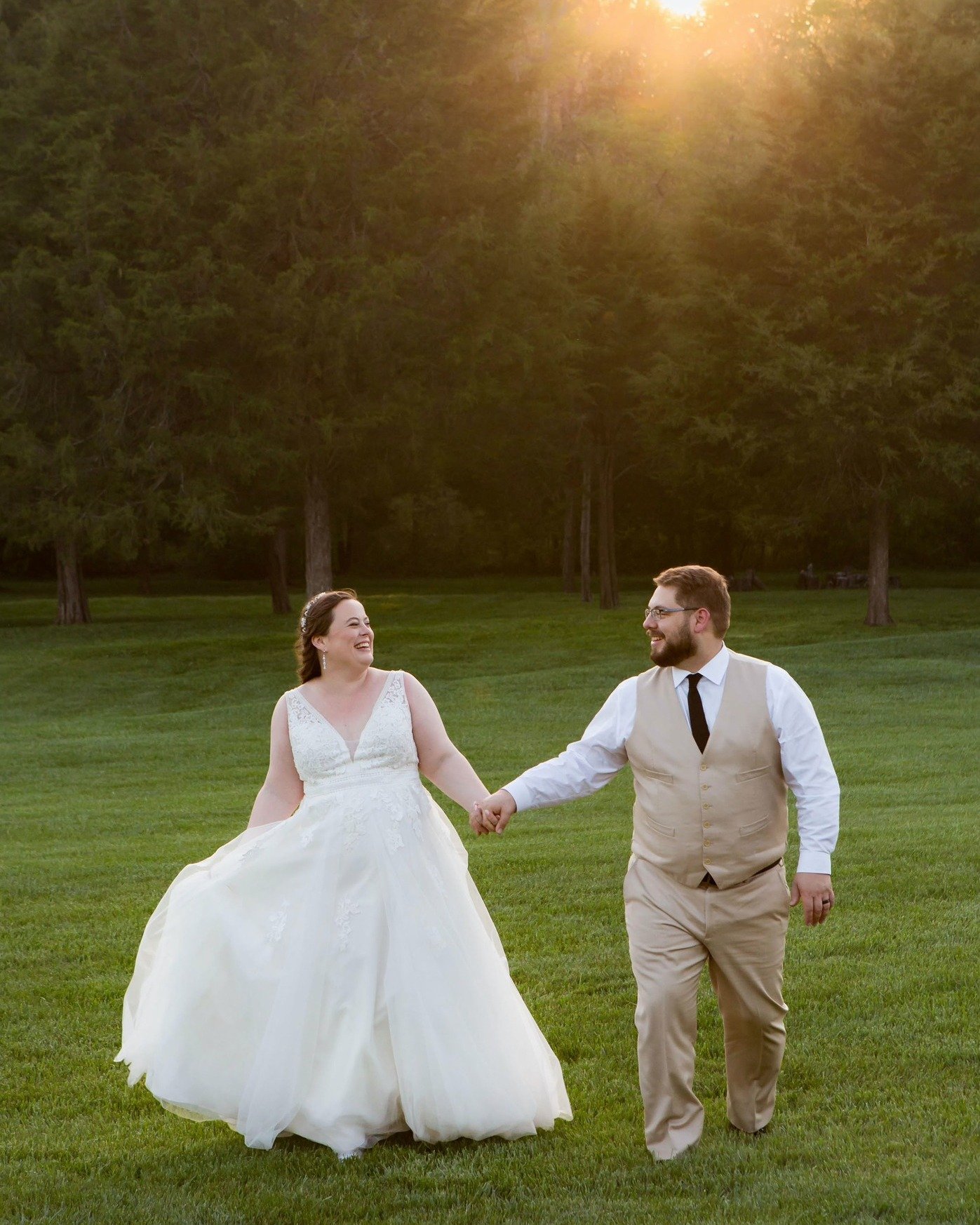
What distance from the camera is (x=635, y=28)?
6500cm

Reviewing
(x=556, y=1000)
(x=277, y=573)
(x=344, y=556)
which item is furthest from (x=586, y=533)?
(x=556, y=1000)

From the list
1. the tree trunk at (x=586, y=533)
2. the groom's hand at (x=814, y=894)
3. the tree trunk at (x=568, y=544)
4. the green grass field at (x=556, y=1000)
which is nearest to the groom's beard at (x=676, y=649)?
the groom's hand at (x=814, y=894)

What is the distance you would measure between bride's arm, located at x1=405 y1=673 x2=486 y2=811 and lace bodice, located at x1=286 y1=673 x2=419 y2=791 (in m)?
0.05

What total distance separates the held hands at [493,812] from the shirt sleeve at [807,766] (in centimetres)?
103

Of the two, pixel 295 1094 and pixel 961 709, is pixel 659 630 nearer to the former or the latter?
pixel 295 1094

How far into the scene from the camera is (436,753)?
584 cm

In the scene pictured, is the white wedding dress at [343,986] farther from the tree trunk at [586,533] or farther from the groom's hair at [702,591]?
the tree trunk at [586,533]

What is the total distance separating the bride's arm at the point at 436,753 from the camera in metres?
5.81

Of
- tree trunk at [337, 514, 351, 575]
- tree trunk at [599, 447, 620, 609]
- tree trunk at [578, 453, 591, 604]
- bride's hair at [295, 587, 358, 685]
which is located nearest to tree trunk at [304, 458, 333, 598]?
tree trunk at [599, 447, 620, 609]

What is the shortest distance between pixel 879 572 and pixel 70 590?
20512 millimetres

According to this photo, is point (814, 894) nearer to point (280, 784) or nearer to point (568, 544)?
point (280, 784)

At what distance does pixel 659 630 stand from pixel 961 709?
16.7 meters

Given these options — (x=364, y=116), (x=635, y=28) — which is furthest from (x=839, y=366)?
(x=635, y=28)

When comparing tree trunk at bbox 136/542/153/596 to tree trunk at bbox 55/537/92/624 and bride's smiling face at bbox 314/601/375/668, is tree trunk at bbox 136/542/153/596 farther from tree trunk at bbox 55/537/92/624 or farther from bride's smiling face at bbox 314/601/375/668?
bride's smiling face at bbox 314/601/375/668
